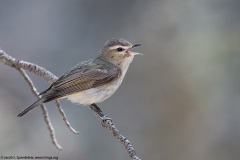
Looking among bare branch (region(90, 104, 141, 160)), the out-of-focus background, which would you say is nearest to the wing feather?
bare branch (region(90, 104, 141, 160))

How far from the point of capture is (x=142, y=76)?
838 cm

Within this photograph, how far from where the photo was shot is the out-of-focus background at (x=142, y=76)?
295 inches

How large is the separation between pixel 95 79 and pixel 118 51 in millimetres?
417

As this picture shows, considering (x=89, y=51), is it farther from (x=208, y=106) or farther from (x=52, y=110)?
(x=208, y=106)

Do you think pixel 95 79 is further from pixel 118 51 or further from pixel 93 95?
pixel 118 51

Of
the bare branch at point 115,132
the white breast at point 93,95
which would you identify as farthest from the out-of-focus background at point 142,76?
the bare branch at point 115,132

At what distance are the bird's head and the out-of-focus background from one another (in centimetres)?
243

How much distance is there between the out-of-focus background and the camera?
7.48 meters

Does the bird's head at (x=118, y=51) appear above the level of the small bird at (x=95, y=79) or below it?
above

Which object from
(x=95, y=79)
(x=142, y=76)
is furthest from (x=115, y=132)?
(x=142, y=76)

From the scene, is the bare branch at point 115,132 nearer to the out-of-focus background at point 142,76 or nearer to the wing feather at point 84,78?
the wing feather at point 84,78

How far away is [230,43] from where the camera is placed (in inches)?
340

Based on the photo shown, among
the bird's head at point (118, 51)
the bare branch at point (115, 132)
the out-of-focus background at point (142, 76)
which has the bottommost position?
the bare branch at point (115, 132)

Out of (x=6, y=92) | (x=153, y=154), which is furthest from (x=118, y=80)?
(x=6, y=92)
